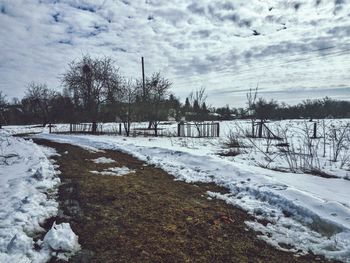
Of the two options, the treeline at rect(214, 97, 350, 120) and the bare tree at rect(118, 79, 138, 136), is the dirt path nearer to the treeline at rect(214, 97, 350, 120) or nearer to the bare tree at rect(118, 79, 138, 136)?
the bare tree at rect(118, 79, 138, 136)

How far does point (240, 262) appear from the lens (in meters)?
2.76

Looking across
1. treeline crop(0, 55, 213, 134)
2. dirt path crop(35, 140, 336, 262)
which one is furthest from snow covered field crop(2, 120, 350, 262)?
treeline crop(0, 55, 213, 134)

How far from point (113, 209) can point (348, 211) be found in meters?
3.49

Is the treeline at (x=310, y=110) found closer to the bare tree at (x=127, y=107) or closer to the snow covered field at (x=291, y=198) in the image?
the bare tree at (x=127, y=107)

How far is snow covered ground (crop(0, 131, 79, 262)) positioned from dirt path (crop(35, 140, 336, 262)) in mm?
201

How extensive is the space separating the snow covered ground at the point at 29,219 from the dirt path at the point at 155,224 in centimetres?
20

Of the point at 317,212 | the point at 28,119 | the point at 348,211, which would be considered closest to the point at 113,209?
the point at 317,212

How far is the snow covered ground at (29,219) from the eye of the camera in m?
2.75

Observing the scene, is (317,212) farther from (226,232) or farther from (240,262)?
(240,262)

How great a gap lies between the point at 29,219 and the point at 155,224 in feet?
5.50

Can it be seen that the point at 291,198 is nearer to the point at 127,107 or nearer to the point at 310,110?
the point at 127,107

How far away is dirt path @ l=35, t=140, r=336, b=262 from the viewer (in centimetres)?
289

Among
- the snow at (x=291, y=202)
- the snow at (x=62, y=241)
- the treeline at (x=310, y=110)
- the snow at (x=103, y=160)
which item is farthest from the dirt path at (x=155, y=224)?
the treeline at (x=310, y=110)

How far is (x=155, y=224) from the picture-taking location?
366cm
